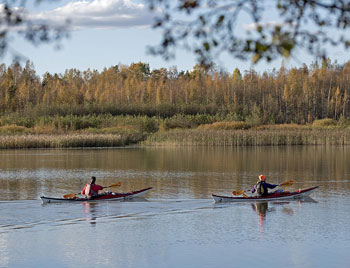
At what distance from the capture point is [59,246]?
13.3 m

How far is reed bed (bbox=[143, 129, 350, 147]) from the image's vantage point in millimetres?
50438

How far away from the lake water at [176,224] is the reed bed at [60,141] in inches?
841

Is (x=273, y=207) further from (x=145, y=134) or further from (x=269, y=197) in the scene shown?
(x=145, y=134)

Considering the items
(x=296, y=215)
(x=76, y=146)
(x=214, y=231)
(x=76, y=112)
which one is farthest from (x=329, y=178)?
(x=76, y=112)

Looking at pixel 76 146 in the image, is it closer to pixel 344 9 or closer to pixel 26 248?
pixel 26 248

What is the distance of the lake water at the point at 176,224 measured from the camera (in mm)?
12227

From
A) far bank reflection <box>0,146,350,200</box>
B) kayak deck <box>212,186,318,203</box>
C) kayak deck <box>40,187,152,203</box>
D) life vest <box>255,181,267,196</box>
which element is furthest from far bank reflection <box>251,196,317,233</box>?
kayak deck <box>40,187,152,203</box>

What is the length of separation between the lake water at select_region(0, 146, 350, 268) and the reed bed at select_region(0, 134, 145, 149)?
70.1ft

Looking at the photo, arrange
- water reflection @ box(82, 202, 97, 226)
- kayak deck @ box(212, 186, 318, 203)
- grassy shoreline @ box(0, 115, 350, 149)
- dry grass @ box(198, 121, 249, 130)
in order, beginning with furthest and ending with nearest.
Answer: dry grass @ box(198, 121, 249, 130) → grassy shoreline @ box(0, 115, 350, 149) → kayak deck @ box(212, 186, 318, 203) → water reflection @ box(82, 202, 97, 226)

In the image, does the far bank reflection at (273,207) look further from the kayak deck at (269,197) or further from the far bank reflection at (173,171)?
the far bank reflection at (173,171)

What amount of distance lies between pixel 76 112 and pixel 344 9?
67951 mm

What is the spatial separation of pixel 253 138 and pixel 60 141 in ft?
53.0

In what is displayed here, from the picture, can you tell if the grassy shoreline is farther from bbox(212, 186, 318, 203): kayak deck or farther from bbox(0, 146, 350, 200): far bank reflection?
bbox(212, 186, 318, 203): kayak deck

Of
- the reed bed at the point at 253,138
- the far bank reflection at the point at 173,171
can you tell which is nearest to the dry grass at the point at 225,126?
the reed bed at the point at 253,138
